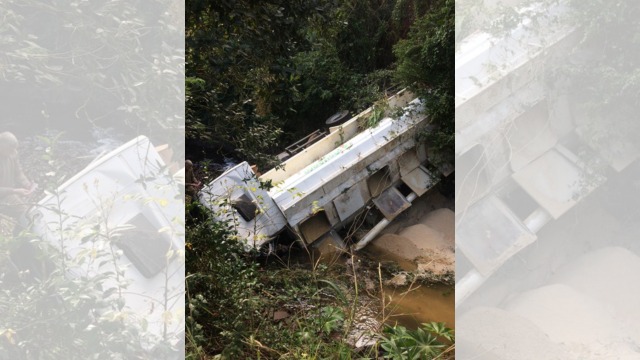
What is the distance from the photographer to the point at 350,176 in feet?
16.1

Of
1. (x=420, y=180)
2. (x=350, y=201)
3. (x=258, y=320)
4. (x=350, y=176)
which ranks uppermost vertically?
(x=258, y=320)

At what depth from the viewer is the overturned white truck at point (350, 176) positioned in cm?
455

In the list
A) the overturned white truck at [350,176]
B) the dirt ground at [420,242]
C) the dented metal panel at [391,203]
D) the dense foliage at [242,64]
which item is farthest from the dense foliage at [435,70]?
the dense foliage at [242,64]

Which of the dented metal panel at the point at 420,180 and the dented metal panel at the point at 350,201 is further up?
the dented metal panel at the point at 350,201

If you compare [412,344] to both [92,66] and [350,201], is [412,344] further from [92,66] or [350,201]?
[350,201]

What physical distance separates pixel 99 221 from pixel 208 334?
80 cm

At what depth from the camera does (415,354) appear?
75.8 inches

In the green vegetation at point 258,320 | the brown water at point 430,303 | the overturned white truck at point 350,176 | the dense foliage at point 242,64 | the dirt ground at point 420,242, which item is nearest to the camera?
A: the green vegetation at point 258,320

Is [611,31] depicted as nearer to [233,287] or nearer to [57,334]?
[233,287]

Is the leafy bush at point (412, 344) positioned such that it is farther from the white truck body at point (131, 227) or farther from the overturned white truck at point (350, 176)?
the overturned white truck at point (350, 176)

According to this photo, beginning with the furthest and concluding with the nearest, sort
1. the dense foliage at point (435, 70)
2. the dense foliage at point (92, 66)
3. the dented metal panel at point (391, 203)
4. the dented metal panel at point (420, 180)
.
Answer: the dented metal panel at point (420, 180)
the dented metal panel at point (391, 203)
the dense foliage at point (435, 70)
the dense foliage at point (92, 66)

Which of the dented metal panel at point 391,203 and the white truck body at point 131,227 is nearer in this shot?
the white truck body at point 131,227

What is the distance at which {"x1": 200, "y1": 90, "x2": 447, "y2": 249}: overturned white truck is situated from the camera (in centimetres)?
455

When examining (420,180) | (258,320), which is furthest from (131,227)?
(420,180)
